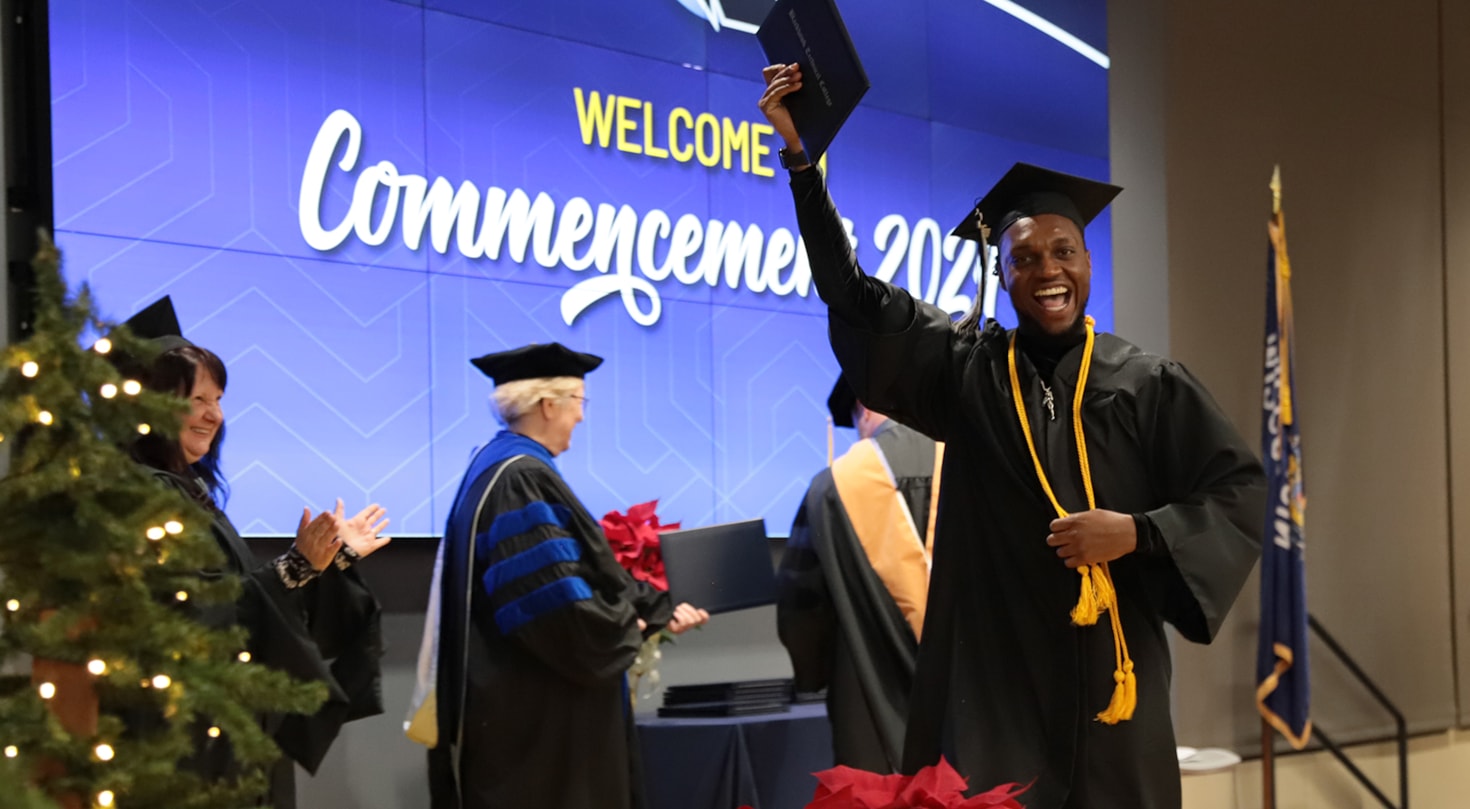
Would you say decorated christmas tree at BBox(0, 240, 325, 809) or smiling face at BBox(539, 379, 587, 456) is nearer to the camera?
decorated christmas tree at BBox(0, 240, 325, 809)

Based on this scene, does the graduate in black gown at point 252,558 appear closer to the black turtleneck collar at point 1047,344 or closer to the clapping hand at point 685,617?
the clapping hand at point 685,617

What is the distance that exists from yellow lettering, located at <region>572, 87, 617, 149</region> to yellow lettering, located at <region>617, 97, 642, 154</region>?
34 mm

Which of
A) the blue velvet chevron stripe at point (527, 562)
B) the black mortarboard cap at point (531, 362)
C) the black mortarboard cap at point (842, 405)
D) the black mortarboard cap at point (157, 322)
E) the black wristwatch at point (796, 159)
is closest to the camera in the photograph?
the black wristwatch at point (796, 159)

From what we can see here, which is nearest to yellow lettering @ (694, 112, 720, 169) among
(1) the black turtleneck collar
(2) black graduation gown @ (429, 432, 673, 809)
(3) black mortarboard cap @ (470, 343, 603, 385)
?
(3) black mortarboard cap @ (470, 343, 603, 385)

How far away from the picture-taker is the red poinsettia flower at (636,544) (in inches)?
177

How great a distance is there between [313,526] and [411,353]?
1504mm

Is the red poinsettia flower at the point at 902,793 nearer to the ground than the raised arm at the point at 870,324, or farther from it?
nearer to the ground

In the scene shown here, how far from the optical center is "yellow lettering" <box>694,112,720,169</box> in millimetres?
5363

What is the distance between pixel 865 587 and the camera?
14.7 feet

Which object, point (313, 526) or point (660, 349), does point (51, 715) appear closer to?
point (313, 526)

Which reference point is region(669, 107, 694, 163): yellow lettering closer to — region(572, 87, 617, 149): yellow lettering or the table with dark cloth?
region(572, 87, 617, 149): yellow lettering

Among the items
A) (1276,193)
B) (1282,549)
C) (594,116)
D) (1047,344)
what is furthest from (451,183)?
(1282,549)

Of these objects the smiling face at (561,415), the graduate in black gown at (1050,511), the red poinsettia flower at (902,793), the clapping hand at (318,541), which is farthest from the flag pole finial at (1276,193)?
the red poinsettia flower at (902,793)

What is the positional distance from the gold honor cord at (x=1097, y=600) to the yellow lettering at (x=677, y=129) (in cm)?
314
